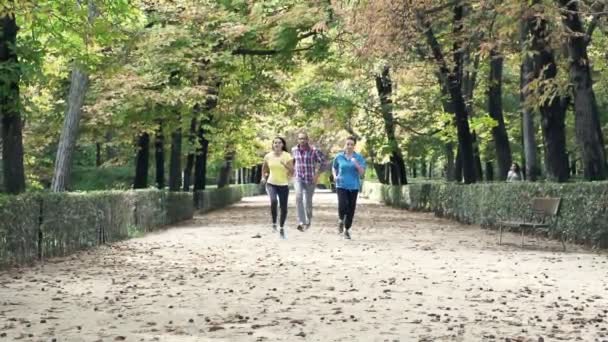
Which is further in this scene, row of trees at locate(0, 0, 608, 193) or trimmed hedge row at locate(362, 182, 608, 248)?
trimmed hedge row at locate(362, 182, 608, 248)

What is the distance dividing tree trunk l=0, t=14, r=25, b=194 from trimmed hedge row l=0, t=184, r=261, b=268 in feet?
3.66

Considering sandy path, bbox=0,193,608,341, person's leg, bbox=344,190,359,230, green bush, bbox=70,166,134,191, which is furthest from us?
green bush, bbox=70,166,134,191

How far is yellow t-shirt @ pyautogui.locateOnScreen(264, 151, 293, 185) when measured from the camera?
16406mm

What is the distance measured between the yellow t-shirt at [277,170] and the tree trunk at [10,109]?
4.88 metres

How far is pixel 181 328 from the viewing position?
6.45 meters

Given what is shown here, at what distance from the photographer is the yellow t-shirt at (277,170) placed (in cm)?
1641

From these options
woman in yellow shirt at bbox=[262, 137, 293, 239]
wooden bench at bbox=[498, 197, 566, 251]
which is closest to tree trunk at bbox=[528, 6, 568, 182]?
wooden bench at bbox=[498, 197, 566, 251]

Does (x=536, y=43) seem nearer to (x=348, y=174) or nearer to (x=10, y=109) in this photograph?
(x=348, y=174)

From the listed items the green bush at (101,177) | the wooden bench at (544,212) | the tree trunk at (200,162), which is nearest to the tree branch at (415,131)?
the tree trunk at (200,162)

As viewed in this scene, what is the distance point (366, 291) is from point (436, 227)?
13.1 m

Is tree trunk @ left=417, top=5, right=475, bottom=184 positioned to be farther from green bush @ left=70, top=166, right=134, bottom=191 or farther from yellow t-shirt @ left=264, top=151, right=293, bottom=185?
green bush @ left=70, top=166, right=134, bottom=191

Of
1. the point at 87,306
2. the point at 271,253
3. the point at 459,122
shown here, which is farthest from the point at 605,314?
the point at 459,122

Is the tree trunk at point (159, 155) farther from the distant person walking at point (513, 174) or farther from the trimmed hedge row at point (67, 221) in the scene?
the distant person walking at point (513, 174)

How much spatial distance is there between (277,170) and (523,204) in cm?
540
